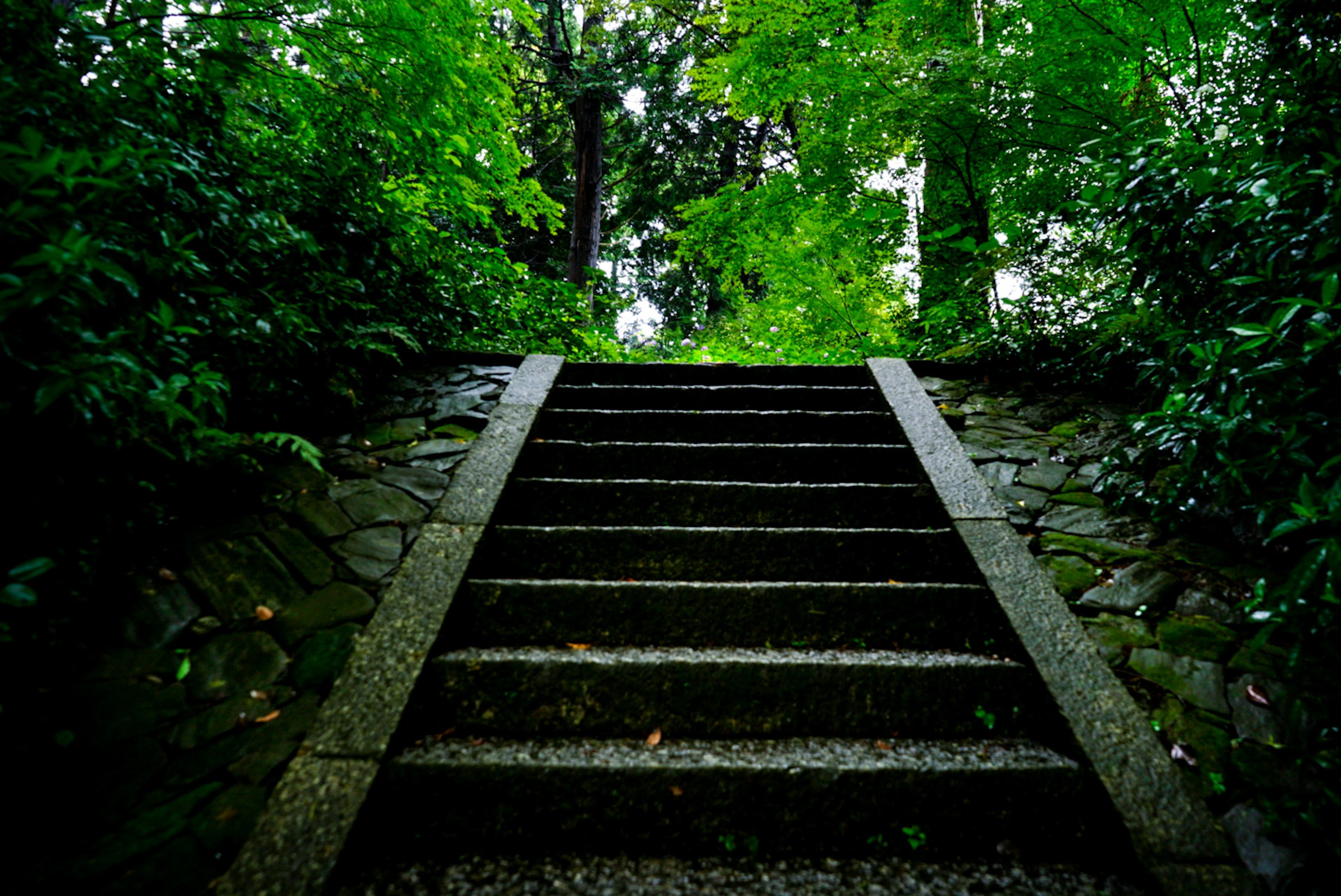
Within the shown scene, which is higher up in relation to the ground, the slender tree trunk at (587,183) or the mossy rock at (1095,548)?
the slender tree trunk at (587,183)

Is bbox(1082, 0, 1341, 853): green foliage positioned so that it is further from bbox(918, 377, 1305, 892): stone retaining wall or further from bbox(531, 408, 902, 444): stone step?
bbox(531, 408, 902, 444): stone step

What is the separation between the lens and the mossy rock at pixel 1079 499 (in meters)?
2.63

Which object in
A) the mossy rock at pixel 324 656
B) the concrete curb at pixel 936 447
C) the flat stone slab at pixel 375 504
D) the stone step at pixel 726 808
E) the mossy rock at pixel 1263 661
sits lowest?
the stone step at pixel 726 808

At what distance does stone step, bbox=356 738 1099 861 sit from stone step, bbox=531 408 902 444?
1.95m

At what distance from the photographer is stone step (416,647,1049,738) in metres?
1.83

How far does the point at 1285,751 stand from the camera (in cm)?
158

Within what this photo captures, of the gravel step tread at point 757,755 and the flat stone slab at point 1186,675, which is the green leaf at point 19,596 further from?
the flat stone slab at point 1186,675

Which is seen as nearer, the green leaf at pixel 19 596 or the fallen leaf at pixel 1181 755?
the green leaf at pixel 19 596

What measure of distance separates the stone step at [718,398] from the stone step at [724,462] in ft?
2.24

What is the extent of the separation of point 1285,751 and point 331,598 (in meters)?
3.05

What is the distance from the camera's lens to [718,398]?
369 centimetres

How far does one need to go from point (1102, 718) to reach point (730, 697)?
115 cm

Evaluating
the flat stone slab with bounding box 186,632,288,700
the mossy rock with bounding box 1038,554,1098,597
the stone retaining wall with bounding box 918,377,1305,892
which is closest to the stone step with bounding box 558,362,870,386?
the stone retaining wall with bounding box 918,377,1305,892

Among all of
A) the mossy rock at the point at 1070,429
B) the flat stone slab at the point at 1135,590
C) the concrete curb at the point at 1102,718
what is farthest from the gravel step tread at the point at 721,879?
the mossy rock at the point at 1070,429
